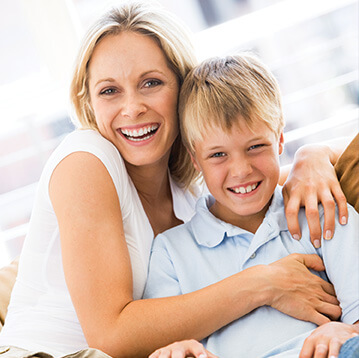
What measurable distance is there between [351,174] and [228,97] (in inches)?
14.0

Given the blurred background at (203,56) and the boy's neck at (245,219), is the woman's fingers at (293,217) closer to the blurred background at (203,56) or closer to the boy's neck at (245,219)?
the boy's neck at (245,219)

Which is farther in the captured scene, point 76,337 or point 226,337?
point 76,337

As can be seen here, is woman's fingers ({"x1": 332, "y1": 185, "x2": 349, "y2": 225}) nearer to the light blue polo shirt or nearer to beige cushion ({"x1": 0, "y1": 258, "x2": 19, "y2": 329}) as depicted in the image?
the light blue polo shirt

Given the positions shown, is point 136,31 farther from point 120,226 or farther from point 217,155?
point 120,226

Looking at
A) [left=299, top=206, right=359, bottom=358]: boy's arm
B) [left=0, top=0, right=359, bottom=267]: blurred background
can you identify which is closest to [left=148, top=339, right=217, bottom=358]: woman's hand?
[left=299, top=206, right=359, bottom=358]: boy's arm

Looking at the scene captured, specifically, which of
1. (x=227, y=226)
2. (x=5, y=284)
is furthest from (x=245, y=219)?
(x=5, y=284)

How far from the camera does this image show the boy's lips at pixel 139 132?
1491 mm

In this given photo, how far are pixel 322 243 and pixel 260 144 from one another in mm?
273

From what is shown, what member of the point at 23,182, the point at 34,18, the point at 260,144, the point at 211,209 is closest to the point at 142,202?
the point at 211,209

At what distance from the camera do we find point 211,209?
155 centimetres

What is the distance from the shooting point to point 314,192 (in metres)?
1.36

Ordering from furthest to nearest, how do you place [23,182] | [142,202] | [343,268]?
[23,182] → [142,202] → [343,268]

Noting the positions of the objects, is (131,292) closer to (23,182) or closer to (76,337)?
(76,337)

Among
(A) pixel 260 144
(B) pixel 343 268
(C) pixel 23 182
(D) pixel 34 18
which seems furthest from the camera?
(C) pixel 23 182
